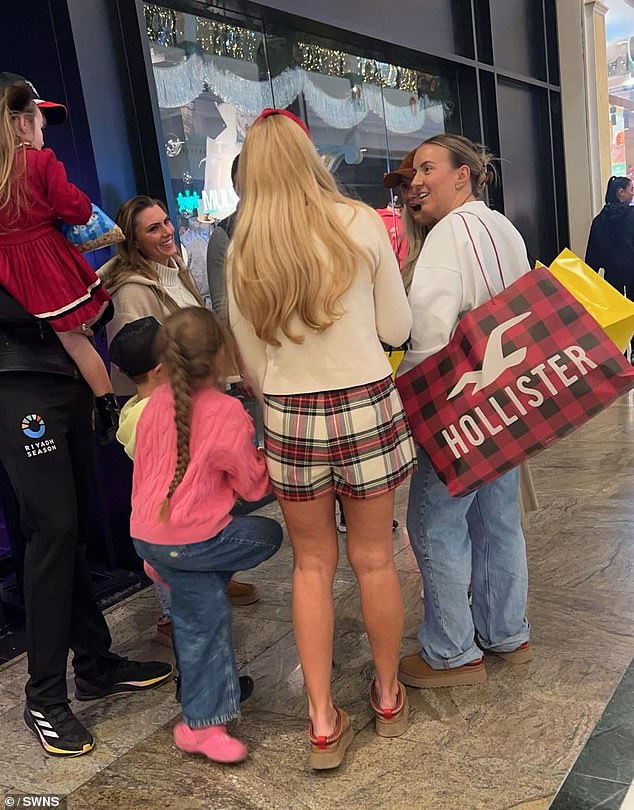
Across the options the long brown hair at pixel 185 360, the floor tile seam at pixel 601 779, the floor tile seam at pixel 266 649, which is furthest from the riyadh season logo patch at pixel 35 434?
the floor tile seam at pixel 601 779

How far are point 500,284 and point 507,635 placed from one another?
1.08 metres

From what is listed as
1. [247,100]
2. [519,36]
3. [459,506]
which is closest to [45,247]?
[459,506]

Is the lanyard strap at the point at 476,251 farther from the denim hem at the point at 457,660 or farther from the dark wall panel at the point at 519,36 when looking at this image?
the dark wall panel at the point at 519,36

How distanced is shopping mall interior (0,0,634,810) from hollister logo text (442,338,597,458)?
0.03 metres

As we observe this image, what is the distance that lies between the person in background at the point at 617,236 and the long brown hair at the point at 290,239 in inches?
234

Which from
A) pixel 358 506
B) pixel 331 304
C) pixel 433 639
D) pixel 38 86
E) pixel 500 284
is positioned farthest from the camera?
pixel 38 86

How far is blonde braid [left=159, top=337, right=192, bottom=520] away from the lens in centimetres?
188

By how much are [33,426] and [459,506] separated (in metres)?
1.22

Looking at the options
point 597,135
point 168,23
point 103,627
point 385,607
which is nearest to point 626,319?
point 385,607

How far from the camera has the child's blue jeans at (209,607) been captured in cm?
199

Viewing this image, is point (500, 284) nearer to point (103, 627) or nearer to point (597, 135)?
point (103, 627)

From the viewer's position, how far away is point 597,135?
8398 millimetres

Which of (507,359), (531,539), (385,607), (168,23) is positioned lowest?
(531,539)

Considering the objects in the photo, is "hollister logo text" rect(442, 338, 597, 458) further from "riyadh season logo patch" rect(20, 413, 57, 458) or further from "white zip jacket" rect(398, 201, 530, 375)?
"riyadh season logo patch" rect(20, 413, 57, 458)
